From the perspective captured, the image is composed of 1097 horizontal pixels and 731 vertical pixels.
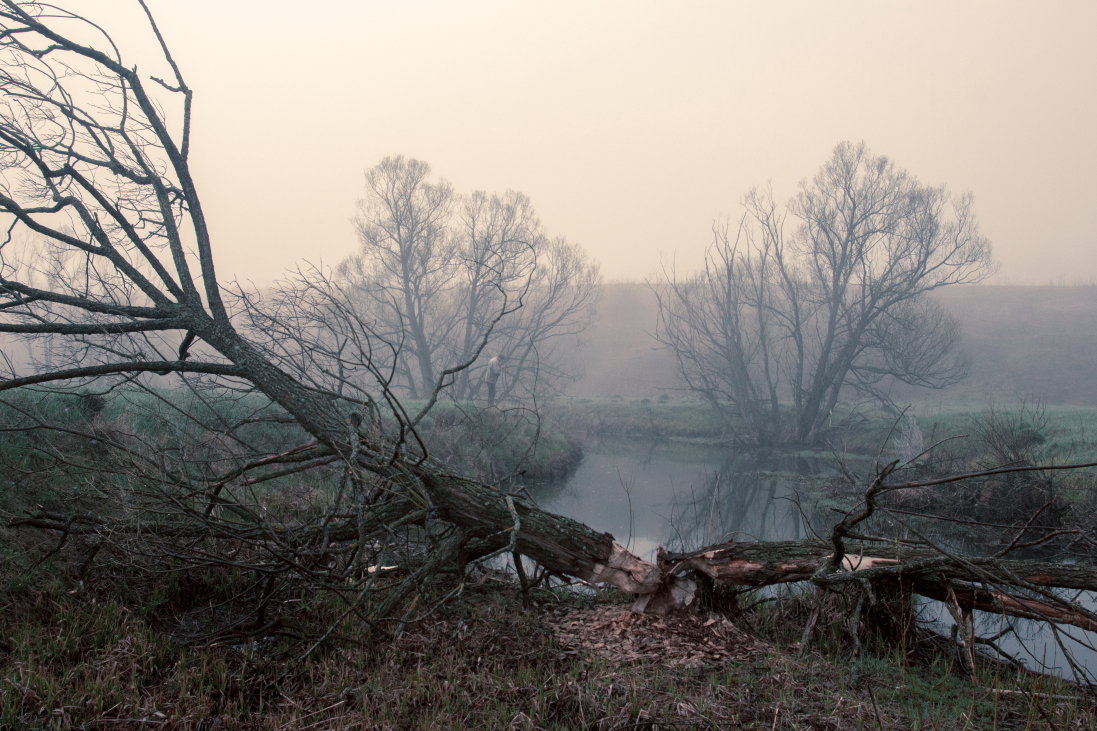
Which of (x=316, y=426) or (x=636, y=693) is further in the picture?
(x=316, y=426)

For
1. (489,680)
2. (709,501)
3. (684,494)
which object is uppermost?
(489,680)

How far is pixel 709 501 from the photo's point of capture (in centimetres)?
1178

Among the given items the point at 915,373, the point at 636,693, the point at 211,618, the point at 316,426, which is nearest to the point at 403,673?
the point at 636,693

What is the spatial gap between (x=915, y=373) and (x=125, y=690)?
24.0 metres

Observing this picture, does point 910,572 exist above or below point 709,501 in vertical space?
above

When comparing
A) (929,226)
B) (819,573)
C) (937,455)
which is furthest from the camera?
(929,226)

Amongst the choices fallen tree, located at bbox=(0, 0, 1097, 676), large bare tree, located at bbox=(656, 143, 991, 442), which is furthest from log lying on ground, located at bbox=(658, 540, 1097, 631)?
large bare tree, located at bbox=(656, 143, 991, 442)

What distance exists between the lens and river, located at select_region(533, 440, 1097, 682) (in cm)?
633

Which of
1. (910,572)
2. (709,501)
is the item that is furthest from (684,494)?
(910,572)

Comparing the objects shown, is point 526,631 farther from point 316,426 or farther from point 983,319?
point 983,319

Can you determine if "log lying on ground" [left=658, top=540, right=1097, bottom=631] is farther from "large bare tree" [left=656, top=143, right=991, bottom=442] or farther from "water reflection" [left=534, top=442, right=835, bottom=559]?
"large bare tree" [left=656, top=143, right=991, bottom=442]

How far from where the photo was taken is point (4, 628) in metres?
3.90

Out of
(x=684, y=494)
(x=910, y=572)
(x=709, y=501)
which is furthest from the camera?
(x=684, y=494)

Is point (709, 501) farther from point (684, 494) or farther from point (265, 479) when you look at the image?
point (265, 479)
